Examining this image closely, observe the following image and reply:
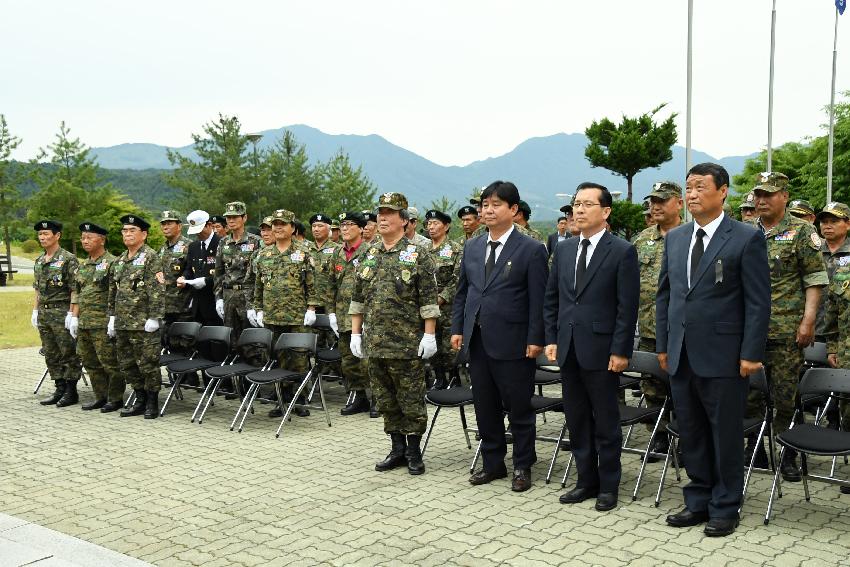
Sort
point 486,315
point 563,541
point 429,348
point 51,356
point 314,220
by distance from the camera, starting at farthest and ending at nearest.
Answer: point 314,220 < point 51,356 < point 429,348 < point 486,315 < point 563,541

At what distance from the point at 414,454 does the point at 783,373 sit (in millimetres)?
2827

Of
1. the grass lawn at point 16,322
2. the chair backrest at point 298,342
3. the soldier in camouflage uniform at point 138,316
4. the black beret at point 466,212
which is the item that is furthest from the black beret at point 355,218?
the grass lawn at point 16,322

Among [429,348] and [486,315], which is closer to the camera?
[486,315]

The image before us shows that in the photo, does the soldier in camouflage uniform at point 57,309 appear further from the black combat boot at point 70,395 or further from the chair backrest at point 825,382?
the chair backrest at point 825,382

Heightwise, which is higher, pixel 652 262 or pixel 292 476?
pixel 652 262

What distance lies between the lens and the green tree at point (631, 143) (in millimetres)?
31719

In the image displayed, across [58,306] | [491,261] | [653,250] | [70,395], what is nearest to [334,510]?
[491,261]

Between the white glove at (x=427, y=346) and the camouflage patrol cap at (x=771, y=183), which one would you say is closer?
the camouflage patrol cap at (x=771, y=183)

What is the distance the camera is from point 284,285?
8.43 m

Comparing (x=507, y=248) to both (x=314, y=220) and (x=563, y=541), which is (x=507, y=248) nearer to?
(x=563, y=541)

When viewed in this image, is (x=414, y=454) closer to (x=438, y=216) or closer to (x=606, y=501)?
(x=606, y=501)

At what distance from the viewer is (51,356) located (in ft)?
30.4

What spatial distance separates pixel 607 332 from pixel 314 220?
228 inches

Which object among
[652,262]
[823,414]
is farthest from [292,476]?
[823,414]
